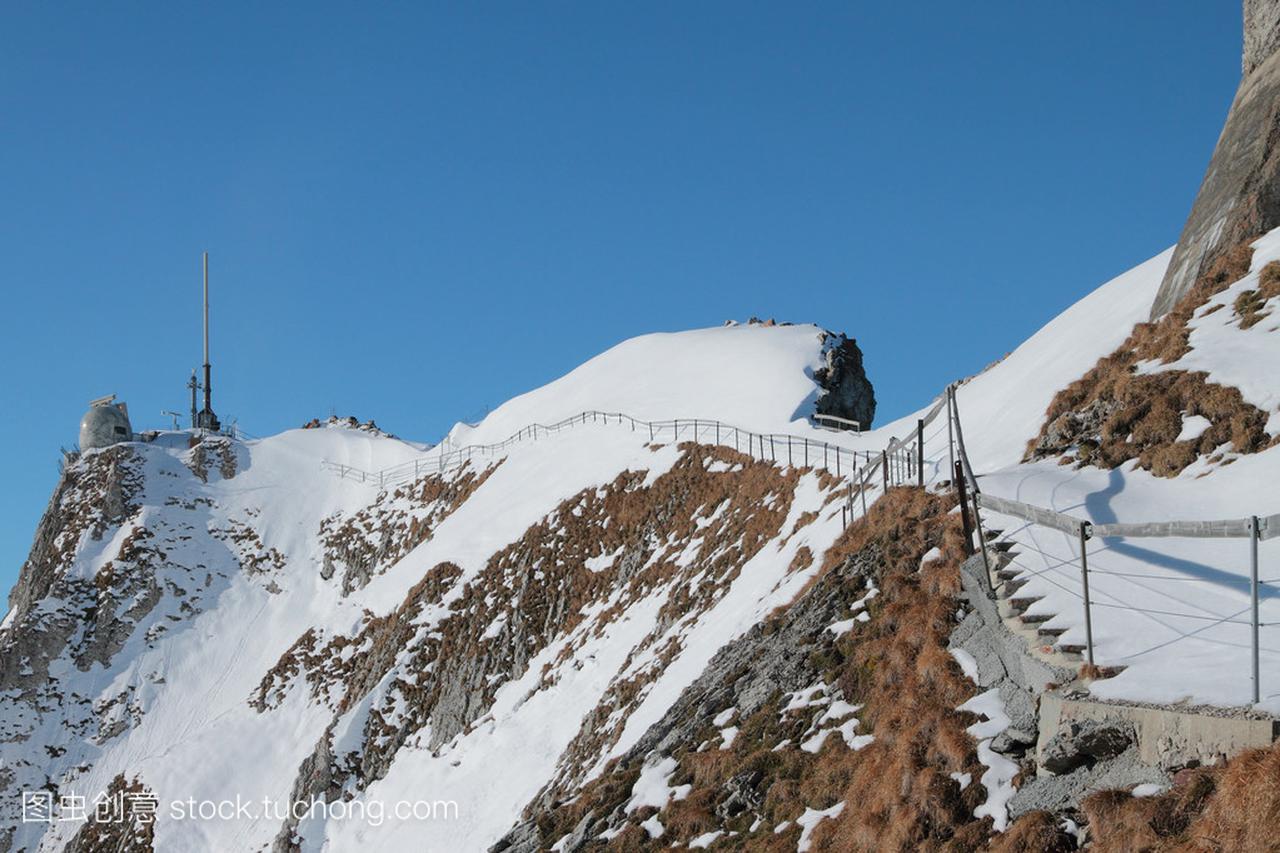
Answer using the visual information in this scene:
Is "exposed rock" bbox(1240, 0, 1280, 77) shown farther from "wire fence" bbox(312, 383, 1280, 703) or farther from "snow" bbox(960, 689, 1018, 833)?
"snow" bbox(960, 689, 1018, 833)

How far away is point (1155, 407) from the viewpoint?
19.9 meters

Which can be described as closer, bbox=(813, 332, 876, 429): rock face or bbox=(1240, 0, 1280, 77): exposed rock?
bbox=(1240, 0, 1280, 77): exposed rock

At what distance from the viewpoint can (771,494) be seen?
32.6 meters

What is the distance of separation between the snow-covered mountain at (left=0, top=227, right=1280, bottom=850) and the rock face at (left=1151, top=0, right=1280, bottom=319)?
1247 millimetres

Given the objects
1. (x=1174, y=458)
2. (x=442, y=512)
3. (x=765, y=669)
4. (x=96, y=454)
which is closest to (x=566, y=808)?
(x=765, y=669)

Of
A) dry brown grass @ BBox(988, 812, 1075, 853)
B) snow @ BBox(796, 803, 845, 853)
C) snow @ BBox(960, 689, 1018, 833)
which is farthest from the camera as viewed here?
snow @ BBox(796, 803, 845, 853)

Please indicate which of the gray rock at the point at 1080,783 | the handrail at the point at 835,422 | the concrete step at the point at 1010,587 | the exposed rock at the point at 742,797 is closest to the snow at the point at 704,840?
the exposed rock at the point at 742,797

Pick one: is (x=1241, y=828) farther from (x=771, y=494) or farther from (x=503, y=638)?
(x=503, y=638)

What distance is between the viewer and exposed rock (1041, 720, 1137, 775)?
966 cm

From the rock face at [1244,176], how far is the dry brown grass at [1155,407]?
885 mm

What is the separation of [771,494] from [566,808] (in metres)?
14.6

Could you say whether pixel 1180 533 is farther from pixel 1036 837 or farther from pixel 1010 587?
pixel 1010 587

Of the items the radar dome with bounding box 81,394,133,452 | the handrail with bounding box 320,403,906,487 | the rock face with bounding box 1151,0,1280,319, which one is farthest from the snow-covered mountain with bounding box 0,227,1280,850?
the radar dome with bounding box 81,394,133,452

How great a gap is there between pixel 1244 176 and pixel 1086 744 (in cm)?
1901
